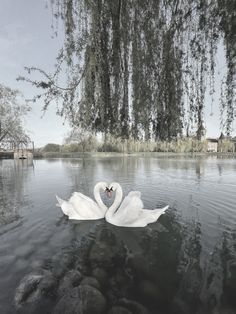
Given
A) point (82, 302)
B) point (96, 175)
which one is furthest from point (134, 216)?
point (96, 175)

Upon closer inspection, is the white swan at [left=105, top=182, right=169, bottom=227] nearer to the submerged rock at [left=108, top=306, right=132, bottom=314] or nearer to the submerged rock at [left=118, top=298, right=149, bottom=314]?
the submerged rock at [left=118, top=298, right=149, bottom=314]

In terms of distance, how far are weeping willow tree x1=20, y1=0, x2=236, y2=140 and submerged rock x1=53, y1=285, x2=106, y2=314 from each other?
2.32 m

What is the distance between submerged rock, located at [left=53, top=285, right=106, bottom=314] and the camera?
3.72 metres

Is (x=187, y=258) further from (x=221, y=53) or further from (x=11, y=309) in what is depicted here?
(x=221, y=53)

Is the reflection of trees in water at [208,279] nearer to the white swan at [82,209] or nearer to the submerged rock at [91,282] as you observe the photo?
the submerged rock at [91,282]

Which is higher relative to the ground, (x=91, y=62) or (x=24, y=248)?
(x=91, y=62)

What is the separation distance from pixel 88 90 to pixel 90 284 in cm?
293

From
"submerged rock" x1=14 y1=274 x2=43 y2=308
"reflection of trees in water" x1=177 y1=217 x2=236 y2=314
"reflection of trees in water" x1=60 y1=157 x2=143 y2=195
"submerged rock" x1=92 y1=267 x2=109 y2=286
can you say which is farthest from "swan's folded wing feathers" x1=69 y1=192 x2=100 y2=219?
"reflection of trees in water" x1=60 y1=157 x2=143 y2=195

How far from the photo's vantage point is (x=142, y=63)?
340cm

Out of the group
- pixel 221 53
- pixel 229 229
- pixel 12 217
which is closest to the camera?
pixel 221 53

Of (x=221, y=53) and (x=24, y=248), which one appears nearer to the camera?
(x=221, y=53)

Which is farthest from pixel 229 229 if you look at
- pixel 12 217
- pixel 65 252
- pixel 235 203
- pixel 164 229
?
pixel 12 217

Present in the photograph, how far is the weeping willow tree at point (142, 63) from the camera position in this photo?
121 inches

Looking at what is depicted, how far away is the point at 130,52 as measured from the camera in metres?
3.44
